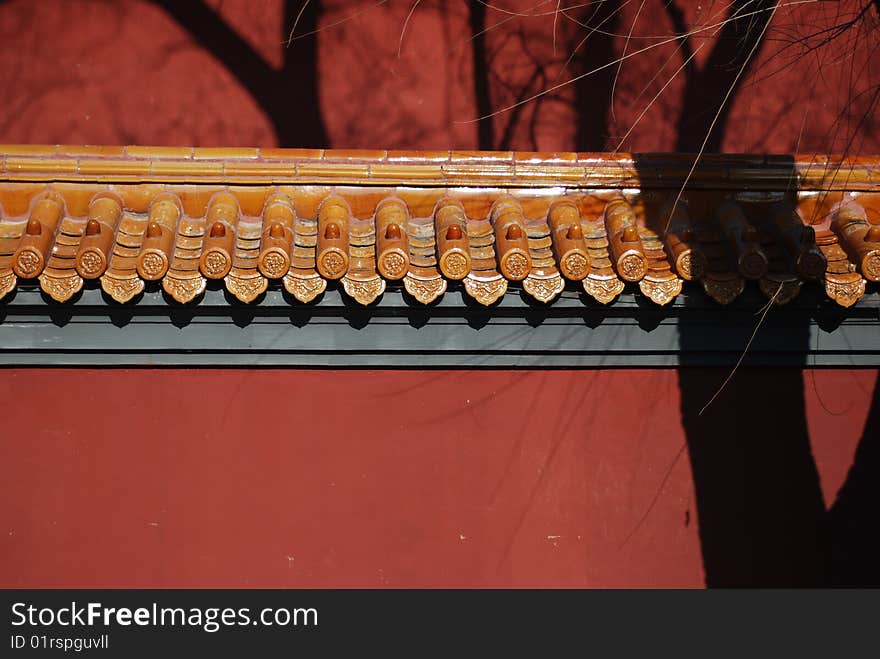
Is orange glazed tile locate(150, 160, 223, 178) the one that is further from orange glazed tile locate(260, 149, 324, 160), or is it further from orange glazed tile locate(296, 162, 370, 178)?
orange glazed tile locate(296, 162, 370, 178)

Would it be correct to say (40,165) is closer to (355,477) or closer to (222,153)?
(222,153)

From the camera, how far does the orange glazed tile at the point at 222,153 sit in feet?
12.0

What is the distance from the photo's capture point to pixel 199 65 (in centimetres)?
396

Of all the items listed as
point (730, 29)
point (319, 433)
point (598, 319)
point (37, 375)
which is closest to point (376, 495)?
point (319, 433)

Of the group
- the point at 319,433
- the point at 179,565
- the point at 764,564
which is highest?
the point at 319,433

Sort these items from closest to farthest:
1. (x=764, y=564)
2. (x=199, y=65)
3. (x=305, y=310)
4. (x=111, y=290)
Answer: (x=111, y=290), (x=305, y=310), (x=764, y=564), (x=199, y=65)

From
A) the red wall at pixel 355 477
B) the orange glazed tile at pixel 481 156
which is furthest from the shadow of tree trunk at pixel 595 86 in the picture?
the red wall at pixel 355 477

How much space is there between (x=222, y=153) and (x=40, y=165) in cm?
73

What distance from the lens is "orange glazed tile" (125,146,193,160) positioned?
366 cm

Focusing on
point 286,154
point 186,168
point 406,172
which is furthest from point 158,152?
point 406,172

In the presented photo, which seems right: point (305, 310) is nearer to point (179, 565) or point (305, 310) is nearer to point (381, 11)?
point (179, 565)

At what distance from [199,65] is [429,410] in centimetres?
186

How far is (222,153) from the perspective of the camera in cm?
367

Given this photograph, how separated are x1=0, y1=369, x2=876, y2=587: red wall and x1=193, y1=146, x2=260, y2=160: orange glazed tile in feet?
2.92
